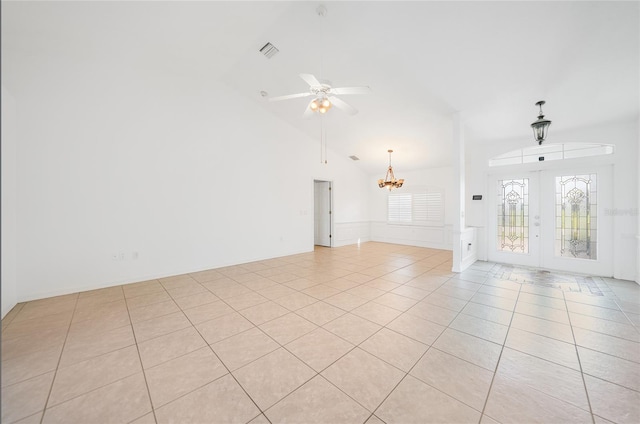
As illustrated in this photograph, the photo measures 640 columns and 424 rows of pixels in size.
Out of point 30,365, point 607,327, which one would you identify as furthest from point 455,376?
point 30,365

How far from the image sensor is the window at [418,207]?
7.64m

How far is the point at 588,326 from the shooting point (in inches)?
109

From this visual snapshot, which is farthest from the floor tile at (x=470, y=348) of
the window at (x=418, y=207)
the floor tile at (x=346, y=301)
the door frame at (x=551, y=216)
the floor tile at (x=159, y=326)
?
the window at (x=418, y=207)

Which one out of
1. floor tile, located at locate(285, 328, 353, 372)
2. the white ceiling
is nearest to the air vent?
the white ceiling

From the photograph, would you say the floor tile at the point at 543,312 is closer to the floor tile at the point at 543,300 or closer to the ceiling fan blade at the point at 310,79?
the floor tile at the point at 543,300

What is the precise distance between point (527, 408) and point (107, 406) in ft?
9.58

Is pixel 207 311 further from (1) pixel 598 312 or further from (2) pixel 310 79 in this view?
(1) pixel 598 312

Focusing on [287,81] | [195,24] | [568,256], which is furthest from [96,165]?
[568,256]

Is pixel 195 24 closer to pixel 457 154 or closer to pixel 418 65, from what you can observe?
pixel 418 65

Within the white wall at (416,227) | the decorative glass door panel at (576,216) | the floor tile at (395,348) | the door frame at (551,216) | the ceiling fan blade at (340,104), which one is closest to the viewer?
the floor tile at (395,348)

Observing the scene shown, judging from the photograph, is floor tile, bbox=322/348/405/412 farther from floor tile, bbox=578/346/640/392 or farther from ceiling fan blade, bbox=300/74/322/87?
ceiling fan blade, bbox=300/74/322/87

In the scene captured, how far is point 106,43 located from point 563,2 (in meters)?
5.77

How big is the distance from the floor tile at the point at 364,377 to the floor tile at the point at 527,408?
644 millimetres

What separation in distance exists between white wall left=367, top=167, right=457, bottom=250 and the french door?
5.35 ft
